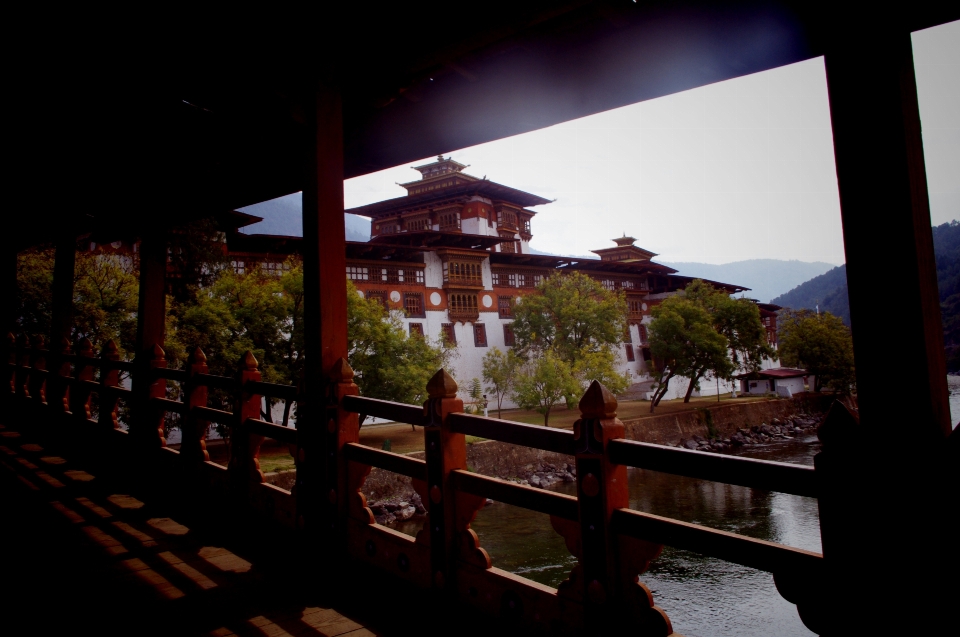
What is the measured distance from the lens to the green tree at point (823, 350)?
36188 millimetres

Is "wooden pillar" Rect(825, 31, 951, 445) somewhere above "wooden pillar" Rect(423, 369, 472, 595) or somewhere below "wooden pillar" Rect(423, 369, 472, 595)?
above

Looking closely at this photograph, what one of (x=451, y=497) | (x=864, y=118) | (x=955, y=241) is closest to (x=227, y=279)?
(x=451, y=497)

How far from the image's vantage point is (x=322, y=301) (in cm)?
323

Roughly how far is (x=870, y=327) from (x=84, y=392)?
7353 millimetres

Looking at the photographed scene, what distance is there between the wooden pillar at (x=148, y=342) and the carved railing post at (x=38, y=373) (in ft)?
11.4

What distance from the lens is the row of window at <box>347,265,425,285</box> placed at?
25.0 meters

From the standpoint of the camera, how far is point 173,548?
11.7 ft

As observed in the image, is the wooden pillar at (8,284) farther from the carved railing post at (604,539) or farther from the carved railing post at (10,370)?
the carved railing post at (604,539)

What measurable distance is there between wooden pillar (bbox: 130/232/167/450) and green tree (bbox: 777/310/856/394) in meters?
38.3

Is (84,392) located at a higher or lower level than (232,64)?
lower

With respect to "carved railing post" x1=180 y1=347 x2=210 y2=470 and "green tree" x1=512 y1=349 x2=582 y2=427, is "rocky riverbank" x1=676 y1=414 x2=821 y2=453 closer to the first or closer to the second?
"green tree" x1=512 y1=349 x2=582 y2=427

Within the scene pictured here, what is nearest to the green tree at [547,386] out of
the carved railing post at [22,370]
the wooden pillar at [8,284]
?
the carved railing post at [22,370]

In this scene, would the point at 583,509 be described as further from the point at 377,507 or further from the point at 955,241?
the point at 955,241

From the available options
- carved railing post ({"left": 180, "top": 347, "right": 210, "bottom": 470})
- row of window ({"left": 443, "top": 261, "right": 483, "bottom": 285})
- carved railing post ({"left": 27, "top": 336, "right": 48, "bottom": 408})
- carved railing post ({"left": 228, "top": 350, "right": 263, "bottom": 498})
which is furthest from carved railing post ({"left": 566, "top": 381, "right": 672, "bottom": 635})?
row of window ({"left": 443, "top": 261, "right": 483, "bottom": 285})
